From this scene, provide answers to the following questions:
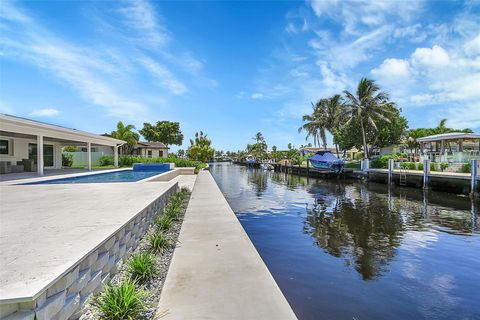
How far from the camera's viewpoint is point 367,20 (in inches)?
562

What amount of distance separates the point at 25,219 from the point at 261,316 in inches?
193

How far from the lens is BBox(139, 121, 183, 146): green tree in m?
63.0

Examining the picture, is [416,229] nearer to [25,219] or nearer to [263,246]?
[263,246]

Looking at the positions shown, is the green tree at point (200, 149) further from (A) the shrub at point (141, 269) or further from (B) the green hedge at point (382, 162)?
(A) the shrub at point (141, 269)

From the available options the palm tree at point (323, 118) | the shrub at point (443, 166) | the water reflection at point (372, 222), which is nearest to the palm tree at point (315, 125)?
the palm tree at point (323, 118)

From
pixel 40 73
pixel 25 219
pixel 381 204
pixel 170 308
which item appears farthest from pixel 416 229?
pixel 40 73

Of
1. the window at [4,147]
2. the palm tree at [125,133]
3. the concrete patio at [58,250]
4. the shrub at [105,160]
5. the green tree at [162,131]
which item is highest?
the green tree at [162,131]

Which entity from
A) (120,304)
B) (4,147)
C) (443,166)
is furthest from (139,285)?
(443,166)

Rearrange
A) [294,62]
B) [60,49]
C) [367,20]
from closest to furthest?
1. [60,49]
2. [367,20]
3. [294,62]

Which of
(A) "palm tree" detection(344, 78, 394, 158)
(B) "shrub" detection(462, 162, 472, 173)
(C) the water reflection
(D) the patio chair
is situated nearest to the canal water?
(C) the water reflection

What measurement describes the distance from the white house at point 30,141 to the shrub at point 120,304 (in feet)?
48.2

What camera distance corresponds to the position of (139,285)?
12.9 feet

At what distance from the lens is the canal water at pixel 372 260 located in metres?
4.64

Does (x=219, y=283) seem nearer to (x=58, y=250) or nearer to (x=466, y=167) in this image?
(x=58, y=250)
